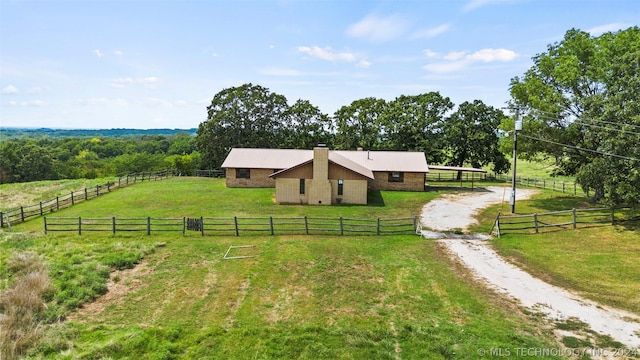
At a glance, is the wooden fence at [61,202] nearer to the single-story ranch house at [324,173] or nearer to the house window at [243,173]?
the single-story ranch house at [324,173]

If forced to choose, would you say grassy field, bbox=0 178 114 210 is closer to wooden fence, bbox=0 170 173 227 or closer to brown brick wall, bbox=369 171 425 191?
wooden fence, bbox=0 170 173 227

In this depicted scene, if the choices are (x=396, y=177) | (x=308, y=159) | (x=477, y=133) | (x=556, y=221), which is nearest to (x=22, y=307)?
(x=556, y=221)

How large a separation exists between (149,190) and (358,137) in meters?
27.4

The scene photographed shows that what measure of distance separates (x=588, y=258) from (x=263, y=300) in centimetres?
1341

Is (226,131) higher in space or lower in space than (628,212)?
higher

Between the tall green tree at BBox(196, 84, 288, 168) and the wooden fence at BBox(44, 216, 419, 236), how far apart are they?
28264mm

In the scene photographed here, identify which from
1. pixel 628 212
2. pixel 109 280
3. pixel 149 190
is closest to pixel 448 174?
pixel 628 212

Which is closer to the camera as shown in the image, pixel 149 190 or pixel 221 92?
pixel 149 190

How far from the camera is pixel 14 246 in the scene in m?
16.5

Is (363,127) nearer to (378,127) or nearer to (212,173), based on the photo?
(378,127)

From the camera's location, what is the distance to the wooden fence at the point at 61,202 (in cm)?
2245

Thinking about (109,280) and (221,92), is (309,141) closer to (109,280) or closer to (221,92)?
(221,92)

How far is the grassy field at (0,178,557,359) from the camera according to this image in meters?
8.59

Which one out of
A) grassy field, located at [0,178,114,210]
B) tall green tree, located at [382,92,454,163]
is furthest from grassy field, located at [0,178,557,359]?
tall green tree, located at [382,92,454,163]
